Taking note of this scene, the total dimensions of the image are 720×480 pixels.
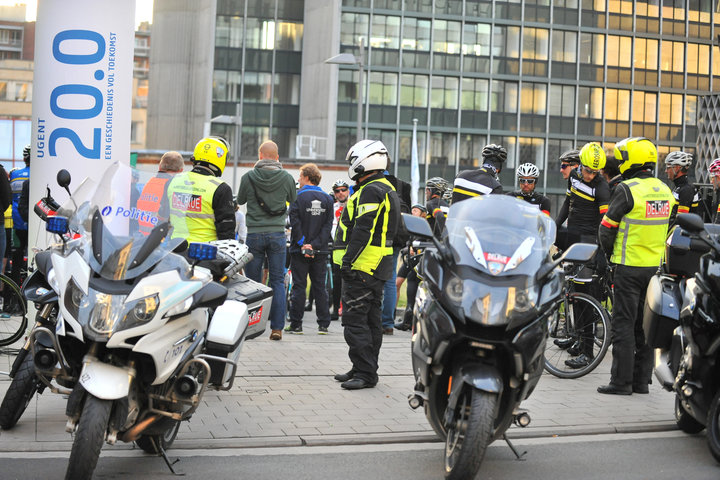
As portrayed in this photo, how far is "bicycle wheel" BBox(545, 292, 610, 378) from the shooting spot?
9.36 m

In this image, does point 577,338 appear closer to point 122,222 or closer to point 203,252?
point 203,252

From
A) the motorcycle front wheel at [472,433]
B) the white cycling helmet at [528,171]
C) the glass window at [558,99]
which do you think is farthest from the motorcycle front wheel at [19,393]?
the glass window at [558,99]

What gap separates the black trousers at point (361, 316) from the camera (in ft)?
27.7

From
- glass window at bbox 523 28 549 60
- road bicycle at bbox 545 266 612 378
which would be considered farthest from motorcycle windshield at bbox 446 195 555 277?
glass window at bbox 523 28 549 60

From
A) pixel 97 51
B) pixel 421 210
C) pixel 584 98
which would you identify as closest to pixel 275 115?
pixel 584 98

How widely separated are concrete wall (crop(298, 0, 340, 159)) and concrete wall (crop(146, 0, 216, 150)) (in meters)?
6.45

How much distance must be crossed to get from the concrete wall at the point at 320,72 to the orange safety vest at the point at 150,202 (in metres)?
57.2

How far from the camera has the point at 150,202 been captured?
5805 millimetres

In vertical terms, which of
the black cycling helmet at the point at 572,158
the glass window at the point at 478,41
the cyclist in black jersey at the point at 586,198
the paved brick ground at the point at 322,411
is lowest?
the paved brick ground at the point at 322,411

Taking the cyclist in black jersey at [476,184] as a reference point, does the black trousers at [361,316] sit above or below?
below

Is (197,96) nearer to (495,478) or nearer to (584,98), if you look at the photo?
(584,98)

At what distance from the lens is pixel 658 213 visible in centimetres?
858

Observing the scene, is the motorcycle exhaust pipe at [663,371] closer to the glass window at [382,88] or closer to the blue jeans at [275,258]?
the blue jeans at [275,258]

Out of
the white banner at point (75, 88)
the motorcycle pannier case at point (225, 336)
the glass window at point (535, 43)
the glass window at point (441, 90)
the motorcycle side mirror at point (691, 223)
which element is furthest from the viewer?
the glass window at point (535, 43)
